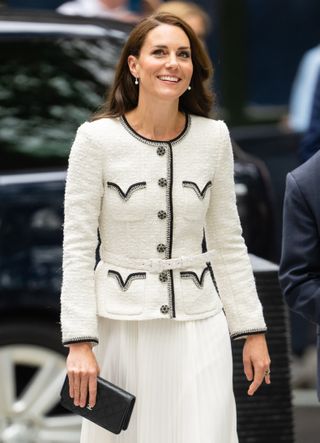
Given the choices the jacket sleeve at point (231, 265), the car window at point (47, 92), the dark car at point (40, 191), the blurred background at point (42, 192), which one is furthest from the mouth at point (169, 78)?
the car window at point (47, 92)

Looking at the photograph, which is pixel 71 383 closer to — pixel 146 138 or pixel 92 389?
pixel 92 389

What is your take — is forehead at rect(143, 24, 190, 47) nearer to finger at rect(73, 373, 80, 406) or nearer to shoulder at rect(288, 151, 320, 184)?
shoulder at rect(288, 151, 320, 184)

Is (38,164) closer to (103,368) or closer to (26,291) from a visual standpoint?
(26,291)

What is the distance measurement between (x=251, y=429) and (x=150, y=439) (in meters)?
1.59

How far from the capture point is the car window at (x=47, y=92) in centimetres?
678

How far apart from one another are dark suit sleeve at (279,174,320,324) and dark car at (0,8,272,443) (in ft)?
6.82

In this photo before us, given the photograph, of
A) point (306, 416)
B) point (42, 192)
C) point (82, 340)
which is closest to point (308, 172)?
point (82, 340)

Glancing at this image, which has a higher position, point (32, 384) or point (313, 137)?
point (313, 137)

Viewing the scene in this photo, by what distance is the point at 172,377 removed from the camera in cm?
462

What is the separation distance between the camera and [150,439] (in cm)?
465

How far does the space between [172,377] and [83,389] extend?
273mm

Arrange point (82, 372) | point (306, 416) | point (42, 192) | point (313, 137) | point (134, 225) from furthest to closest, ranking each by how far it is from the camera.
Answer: point (306, 416), point (313, 137), point (42, 192), point (134, 225), point (82, 372)

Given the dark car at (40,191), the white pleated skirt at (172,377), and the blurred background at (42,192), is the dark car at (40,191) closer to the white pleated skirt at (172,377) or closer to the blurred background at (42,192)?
the blurred background at (42,192)

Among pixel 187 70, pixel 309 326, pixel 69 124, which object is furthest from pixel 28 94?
pixel 309 326
